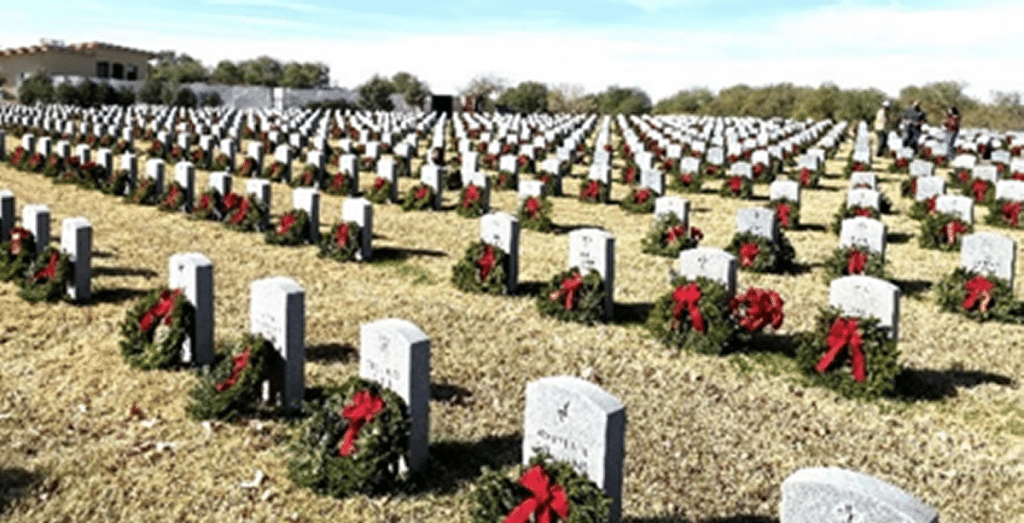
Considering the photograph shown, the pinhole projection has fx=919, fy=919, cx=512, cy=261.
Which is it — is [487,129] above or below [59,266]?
above

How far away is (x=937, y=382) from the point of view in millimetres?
9219

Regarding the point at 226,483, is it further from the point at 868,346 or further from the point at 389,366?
the point at 868,346

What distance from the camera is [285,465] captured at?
22.7ft

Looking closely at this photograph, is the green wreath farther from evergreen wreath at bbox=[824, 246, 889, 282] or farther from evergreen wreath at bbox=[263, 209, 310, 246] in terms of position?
evergreen wreath at bbox=[263, 209, 310, 246]

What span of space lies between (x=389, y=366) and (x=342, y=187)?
14.2 m

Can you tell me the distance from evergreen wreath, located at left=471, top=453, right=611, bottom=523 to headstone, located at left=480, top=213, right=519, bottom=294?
6.52 m

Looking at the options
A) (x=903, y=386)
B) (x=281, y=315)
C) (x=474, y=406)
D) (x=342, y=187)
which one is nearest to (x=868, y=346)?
(x=903, y=386)

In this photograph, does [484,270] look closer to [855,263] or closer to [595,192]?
[855,263]

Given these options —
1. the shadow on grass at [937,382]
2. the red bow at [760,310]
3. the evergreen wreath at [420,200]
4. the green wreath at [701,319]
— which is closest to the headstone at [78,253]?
the green wreath at [701,319]

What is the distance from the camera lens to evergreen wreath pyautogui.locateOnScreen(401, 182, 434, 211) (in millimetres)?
18750

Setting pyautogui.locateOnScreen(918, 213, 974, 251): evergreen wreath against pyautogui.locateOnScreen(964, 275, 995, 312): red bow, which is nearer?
pyautogui.locateOnScreen(964, 275, 995, 312): red bow

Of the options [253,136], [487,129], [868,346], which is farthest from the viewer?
[487,129]

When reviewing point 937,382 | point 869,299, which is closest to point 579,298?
point 869,299

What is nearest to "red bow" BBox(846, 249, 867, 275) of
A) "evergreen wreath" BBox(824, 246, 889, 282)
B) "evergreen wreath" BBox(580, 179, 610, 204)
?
"evergreen wreath" BBox(824, 246, 889, 282)
